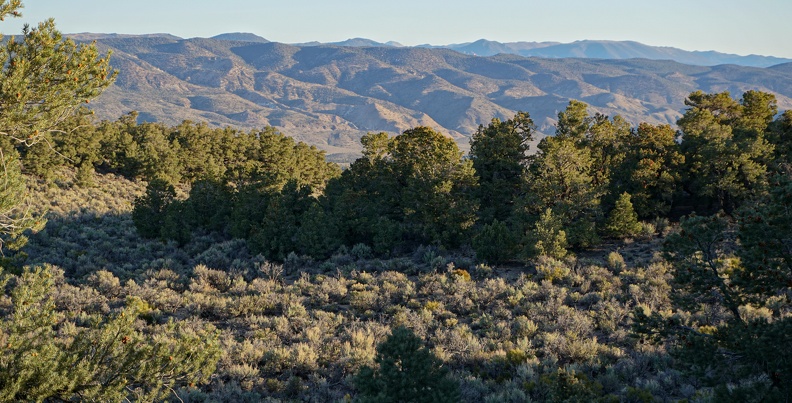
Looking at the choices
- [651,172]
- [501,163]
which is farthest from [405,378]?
[651,172]

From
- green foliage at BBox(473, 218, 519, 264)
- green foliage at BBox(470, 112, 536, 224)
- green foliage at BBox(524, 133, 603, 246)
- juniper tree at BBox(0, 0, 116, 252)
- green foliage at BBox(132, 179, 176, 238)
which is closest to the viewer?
juniper tree at BBox(0, 0, 116, 252)

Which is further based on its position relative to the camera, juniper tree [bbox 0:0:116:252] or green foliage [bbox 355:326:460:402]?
green foliage [bbox 355:326:460:402]

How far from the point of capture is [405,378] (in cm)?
834

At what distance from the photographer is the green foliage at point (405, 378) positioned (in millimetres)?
8305

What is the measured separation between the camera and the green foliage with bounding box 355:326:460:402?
8.30 metres

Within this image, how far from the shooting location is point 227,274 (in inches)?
878

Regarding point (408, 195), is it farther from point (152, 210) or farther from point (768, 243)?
point (768, 243)

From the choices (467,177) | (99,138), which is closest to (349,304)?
(467,177)

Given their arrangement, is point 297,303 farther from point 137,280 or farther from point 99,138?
point 99,138

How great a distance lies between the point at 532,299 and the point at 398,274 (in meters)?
5.85

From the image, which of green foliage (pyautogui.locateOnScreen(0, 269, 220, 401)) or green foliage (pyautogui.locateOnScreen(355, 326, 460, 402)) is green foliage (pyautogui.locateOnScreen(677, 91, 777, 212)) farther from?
green foliage (pyautogui.locateOnScreen(0, 269, 220, 401))

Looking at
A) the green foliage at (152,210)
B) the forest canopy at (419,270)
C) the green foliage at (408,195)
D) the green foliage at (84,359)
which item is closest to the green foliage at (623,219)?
the forest canopy at (419,270)

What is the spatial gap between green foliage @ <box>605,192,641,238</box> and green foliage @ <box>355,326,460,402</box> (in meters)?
17.2

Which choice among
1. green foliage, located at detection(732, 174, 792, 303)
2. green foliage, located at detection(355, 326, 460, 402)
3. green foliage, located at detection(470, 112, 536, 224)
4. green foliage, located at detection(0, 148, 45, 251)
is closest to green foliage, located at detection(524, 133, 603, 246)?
green foliage, located at detection(470, 112, 536, 224)
